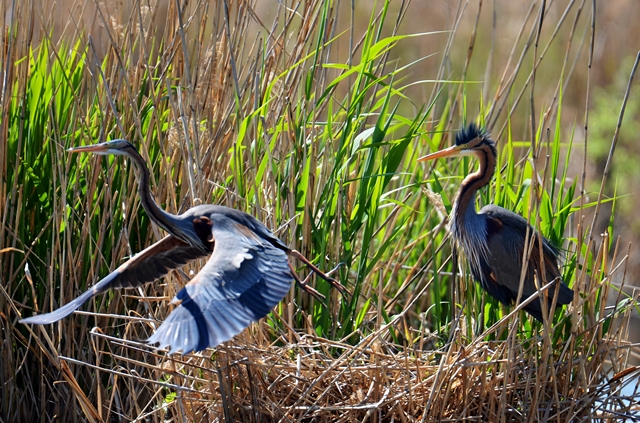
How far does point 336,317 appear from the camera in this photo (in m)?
3.09

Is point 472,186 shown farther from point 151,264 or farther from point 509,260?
point 151,264

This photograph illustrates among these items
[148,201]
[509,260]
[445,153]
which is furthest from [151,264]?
[509,260]

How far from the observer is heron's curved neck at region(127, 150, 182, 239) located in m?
2.62

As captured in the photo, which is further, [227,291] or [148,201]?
[148,201]

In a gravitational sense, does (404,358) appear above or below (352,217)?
below

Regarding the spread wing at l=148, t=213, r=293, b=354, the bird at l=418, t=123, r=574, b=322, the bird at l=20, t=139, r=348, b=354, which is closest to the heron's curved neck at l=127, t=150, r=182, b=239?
the bird at l=20, t=139, r=348, b=354

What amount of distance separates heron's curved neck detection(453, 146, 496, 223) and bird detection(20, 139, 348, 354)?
33.3 inches

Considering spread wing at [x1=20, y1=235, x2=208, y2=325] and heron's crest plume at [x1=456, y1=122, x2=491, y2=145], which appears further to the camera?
heron's crest plume at [x1=456, y1=122, x2=491, y2=145]

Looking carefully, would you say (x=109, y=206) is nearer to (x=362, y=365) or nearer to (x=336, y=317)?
(x=336, y=317)

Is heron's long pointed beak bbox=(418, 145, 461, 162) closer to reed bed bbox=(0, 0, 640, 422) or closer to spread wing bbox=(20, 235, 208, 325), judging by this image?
reed bed bbox=(0, 0, 640, 422)

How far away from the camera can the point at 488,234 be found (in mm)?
3396

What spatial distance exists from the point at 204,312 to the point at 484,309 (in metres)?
1.55

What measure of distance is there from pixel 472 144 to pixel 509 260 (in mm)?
590

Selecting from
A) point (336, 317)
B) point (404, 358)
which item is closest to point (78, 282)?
point (336, 317)
